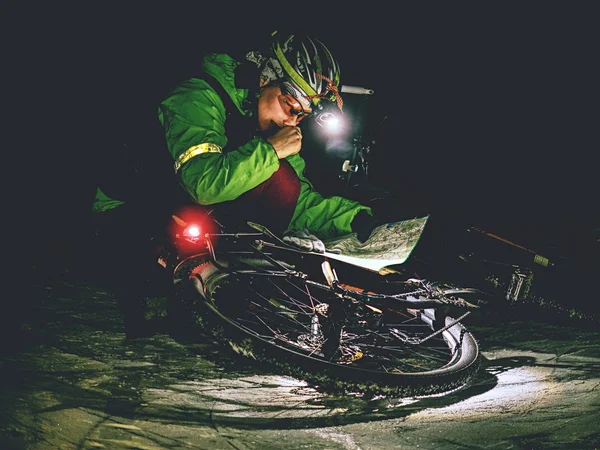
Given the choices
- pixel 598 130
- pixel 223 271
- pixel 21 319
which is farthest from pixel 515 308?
pixel 598 130

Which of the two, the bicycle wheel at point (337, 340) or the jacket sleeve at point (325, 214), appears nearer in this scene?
the bicycle wheel at point (337, 340)

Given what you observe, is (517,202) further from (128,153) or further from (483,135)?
(128,153)

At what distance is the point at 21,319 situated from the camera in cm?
302

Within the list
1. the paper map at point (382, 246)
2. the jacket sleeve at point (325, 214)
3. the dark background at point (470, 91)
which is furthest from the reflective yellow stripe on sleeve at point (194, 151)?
the dark background at point (470, 91)

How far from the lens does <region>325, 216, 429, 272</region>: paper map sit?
2.77 metres

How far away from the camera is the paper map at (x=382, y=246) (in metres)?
2.77

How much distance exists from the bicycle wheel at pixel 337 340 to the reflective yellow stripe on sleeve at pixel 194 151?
0.71 m

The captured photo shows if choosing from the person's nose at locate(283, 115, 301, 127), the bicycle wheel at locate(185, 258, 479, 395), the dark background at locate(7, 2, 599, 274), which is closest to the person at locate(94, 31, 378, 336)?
the person's nose at locate(283, 115, 301, 127)

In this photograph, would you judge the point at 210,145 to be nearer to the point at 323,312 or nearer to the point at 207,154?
the point at 207,154

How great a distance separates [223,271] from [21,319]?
1.44 meters

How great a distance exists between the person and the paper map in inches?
9.5

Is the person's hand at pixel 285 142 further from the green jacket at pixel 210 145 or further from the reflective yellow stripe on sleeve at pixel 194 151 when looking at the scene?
the reflective yellow stripe on sleeve at pixel 194 151

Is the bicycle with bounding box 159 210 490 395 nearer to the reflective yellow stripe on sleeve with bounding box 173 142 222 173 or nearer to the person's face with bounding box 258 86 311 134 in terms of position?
the reflective yellow stripe on sleeve with bounding box 173 142 222 173

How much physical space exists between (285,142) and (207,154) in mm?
569
